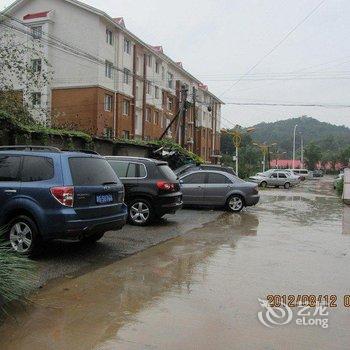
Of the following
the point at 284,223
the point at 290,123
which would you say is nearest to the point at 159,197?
the point at 284,223

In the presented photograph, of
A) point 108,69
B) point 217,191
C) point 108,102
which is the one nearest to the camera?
point 217,191

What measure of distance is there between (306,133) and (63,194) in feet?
309

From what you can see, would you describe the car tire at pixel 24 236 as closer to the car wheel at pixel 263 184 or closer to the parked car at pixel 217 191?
the parked car at pixel 217 191

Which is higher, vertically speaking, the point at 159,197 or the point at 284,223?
the point at 159,197

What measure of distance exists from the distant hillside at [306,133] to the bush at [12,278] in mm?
79045

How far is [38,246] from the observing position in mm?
7035

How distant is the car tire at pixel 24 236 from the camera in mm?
6922

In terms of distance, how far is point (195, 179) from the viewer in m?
15.7

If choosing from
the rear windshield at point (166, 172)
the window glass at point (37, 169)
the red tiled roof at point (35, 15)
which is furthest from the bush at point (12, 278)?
the red tiled roof at point (35, 15)

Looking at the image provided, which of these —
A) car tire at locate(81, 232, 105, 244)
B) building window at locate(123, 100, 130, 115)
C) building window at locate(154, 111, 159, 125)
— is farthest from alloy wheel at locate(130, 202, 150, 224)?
building window at locate(154, 111, 159, 125)

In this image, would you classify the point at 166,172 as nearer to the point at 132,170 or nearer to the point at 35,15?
the point at 132,170

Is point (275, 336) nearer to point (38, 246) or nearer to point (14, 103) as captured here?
point (38, 246)

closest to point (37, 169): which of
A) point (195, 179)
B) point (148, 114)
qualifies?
point (195, 179)

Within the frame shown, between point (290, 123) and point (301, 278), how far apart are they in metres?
82.9
